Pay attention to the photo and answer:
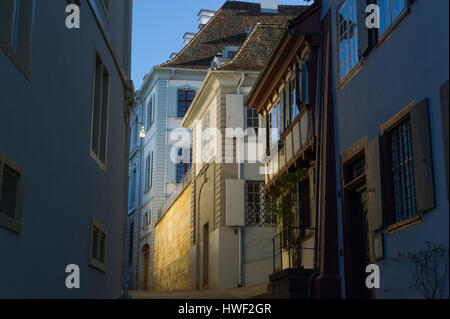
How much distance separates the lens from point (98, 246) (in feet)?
52.6

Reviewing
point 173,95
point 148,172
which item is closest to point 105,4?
point 173,95

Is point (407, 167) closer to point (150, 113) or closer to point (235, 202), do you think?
point (235, 202)

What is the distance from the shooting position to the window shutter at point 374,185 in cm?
1239

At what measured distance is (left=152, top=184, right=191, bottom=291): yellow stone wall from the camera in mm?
32562

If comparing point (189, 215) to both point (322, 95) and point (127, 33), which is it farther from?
point (322, 95)

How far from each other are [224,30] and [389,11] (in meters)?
29.2

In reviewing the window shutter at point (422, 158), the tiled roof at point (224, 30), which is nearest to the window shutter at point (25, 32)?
the window shutter at point (422, 158)

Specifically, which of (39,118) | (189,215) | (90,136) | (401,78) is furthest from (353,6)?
(189,215)

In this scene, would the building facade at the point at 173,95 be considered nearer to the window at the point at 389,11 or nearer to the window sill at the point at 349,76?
the window sill at the point at 349,76

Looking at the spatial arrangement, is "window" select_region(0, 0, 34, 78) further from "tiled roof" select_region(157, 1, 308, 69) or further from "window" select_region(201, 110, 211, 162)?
"tiled roof" select_region(157, 1, 308, 69)

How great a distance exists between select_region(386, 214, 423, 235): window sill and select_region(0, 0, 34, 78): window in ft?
19.3

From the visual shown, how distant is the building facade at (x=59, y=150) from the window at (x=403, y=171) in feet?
18.0

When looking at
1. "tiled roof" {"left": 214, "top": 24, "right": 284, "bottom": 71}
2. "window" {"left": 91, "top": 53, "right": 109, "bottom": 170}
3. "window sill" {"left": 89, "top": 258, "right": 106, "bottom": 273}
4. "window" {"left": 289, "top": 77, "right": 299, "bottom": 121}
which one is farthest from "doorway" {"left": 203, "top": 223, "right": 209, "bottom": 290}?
"window" {"left": 91, "top": 53, "right": 109, "bottom": 170}

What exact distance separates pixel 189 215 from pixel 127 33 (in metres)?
12.8
